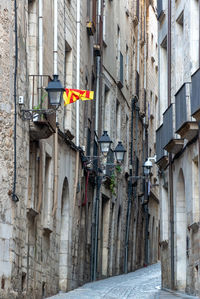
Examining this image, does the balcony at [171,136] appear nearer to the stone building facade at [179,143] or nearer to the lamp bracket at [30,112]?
the stone building facade at [179,143]

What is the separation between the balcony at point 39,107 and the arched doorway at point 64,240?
4.84 metres

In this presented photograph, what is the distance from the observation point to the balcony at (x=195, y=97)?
638 inches

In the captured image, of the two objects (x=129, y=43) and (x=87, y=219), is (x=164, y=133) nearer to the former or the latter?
(x=87, y=219)

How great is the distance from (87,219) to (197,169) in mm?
7193

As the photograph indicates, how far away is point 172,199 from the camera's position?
21109 millimetres

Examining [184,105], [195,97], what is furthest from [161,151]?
[195,97]

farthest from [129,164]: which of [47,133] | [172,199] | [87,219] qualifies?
[47,133]

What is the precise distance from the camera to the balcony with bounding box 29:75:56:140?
15824 millimetres

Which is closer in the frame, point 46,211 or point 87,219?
point 46,211

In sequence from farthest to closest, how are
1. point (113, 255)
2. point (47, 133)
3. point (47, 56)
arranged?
point (113, 255) → point (47, 56) → point (47, 133)

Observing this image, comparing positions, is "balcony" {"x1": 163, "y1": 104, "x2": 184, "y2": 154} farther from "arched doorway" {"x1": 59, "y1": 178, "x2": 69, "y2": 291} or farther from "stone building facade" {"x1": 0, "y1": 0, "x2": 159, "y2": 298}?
"arched doorway" {"x1": 59, "y1": 178, "x2": 69, "y2": 291}

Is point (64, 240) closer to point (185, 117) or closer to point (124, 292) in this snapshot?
point (124, 292)

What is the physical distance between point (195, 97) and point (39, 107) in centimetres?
302

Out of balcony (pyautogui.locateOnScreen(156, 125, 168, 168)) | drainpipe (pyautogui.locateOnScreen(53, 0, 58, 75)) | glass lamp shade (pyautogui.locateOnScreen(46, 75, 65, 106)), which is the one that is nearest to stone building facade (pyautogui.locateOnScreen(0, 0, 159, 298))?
drainpipe (pyautogui.locateOnScreen(53, 0, 58, 75))
